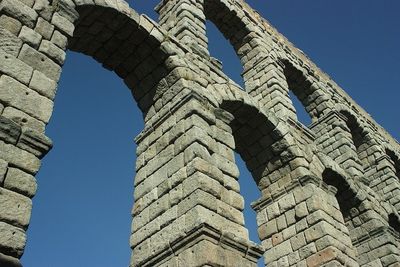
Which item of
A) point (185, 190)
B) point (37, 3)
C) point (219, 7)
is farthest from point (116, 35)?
point (219, 7)

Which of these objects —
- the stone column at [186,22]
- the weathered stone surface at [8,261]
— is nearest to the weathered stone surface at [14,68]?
the weathered stone surface at [8,261]

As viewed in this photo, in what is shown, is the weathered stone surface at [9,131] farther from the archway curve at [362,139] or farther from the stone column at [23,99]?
the archway curve at [362,139]

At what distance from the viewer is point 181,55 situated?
802 centimetres

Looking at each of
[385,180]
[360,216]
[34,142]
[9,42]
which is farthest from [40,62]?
[385,180]

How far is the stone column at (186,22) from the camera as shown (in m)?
9.01

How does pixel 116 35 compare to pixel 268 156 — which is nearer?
pixel 116 35

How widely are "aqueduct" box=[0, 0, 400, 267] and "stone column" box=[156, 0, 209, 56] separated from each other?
0.04 m

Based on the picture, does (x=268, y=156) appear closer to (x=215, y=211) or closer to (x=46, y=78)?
(x=215, y=211)

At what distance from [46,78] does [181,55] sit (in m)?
3.65

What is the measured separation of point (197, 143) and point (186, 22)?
4.23 metres

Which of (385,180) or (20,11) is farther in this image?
(385,180)

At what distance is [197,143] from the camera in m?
6.27

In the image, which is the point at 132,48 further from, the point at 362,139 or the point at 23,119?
the point at 362,139

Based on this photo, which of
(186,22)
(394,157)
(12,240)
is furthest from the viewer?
(394,157)
